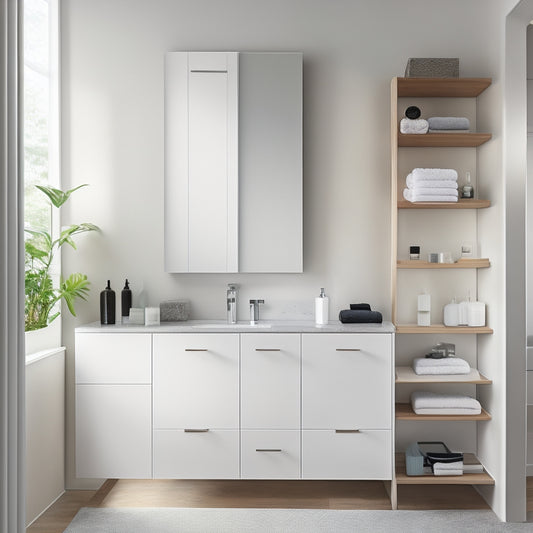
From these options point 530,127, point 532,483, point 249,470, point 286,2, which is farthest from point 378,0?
point 532,483

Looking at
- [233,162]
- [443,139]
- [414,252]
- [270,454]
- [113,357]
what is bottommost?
Result: [270,454]

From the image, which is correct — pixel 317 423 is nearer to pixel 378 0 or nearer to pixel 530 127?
pixel 530 127

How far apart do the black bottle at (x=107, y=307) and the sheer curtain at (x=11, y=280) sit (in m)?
1.36

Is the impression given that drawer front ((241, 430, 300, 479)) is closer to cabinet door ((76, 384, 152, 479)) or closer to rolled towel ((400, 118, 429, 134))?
cabinet door ((76, 384, 152, 479))

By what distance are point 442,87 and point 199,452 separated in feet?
7.57

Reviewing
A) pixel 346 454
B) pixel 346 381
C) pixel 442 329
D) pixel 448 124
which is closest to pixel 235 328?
pixel 346 381

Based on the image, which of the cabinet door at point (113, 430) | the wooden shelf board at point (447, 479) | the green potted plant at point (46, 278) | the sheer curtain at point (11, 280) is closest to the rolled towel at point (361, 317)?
the wooden shelf board at point (447, 479)

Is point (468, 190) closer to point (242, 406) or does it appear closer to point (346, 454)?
point (346, 454)

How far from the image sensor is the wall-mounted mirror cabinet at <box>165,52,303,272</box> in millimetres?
3066

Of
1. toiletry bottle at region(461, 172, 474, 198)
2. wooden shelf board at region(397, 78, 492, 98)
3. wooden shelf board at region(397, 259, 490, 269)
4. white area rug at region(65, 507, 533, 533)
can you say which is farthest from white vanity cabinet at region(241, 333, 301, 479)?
wooden shelf board at region(397, 78, 492, 98)

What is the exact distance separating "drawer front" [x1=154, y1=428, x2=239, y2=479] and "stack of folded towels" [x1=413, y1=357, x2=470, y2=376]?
1.01m

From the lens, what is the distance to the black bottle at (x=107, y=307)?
3.03 m

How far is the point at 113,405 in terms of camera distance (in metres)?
2.87

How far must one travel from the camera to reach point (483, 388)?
306 centimetres
